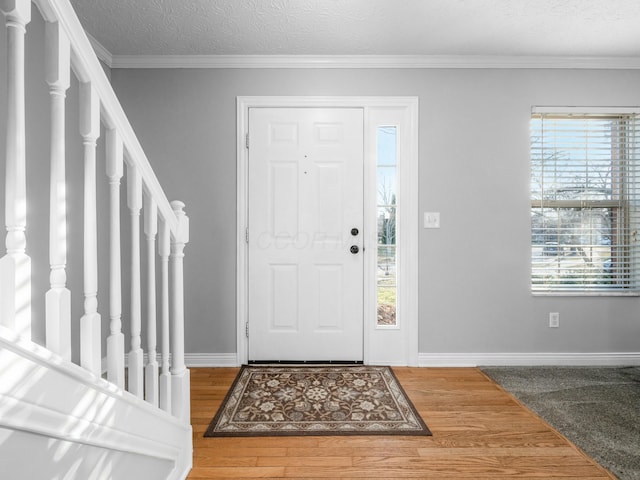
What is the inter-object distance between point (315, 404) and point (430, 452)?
2.38 ft

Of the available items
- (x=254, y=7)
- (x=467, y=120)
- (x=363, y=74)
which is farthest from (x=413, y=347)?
(x=254, y=7)

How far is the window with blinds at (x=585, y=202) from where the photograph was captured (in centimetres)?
308

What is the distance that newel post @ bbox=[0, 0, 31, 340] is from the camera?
2.47 ft

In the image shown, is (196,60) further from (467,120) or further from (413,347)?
(413,347)

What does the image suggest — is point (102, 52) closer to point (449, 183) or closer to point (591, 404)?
point (449, 183)

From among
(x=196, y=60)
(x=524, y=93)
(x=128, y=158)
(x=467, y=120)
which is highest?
(x=196, y=60)

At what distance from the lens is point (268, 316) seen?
3076 millimetres

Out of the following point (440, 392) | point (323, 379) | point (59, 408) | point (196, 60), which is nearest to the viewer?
point (59, 408)

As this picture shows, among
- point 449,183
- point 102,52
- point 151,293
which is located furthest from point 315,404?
point 102,52

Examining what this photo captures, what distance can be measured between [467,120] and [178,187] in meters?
2.19

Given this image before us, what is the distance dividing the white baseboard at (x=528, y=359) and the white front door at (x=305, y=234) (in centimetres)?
59

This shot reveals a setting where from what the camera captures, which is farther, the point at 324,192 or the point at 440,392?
the point at 324,192

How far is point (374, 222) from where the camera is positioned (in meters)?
3.08

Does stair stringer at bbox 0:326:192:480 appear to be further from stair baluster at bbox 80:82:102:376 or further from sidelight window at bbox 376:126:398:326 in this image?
sidelight window at bbox 376:126:398:326
